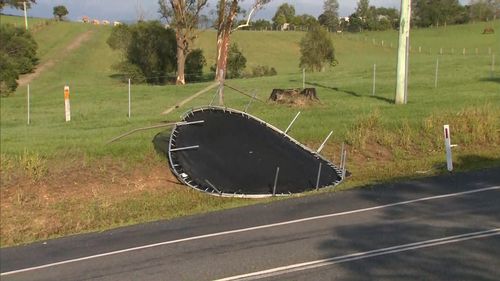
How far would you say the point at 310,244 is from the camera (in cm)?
833

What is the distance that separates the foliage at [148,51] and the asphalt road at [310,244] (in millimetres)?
38717

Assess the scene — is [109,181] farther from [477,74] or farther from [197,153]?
[477,74]

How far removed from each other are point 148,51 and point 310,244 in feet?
140

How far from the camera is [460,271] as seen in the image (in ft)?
21.8

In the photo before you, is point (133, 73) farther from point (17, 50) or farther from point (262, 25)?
point (262, 25)

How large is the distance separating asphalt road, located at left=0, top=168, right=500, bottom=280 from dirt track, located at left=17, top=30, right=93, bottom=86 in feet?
158

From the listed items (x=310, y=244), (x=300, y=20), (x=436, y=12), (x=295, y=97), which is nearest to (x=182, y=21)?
(x=295, y=97)

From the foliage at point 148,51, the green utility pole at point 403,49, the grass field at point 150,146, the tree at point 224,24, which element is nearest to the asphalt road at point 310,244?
the grass field at point 150,146

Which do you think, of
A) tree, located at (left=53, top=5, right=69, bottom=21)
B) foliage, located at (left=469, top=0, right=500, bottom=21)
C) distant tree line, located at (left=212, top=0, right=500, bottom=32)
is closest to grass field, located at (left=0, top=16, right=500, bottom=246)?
distant tree line, located at (left=212, top=0, right=500, bottom=32)

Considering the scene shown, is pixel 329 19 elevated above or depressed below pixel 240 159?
above

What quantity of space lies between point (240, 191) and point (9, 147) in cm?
598

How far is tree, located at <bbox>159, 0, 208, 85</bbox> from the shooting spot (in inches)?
1654

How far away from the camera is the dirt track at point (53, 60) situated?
59031mm

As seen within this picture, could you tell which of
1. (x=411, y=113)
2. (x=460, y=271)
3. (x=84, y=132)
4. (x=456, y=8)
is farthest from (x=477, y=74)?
(x=456, y=8)
